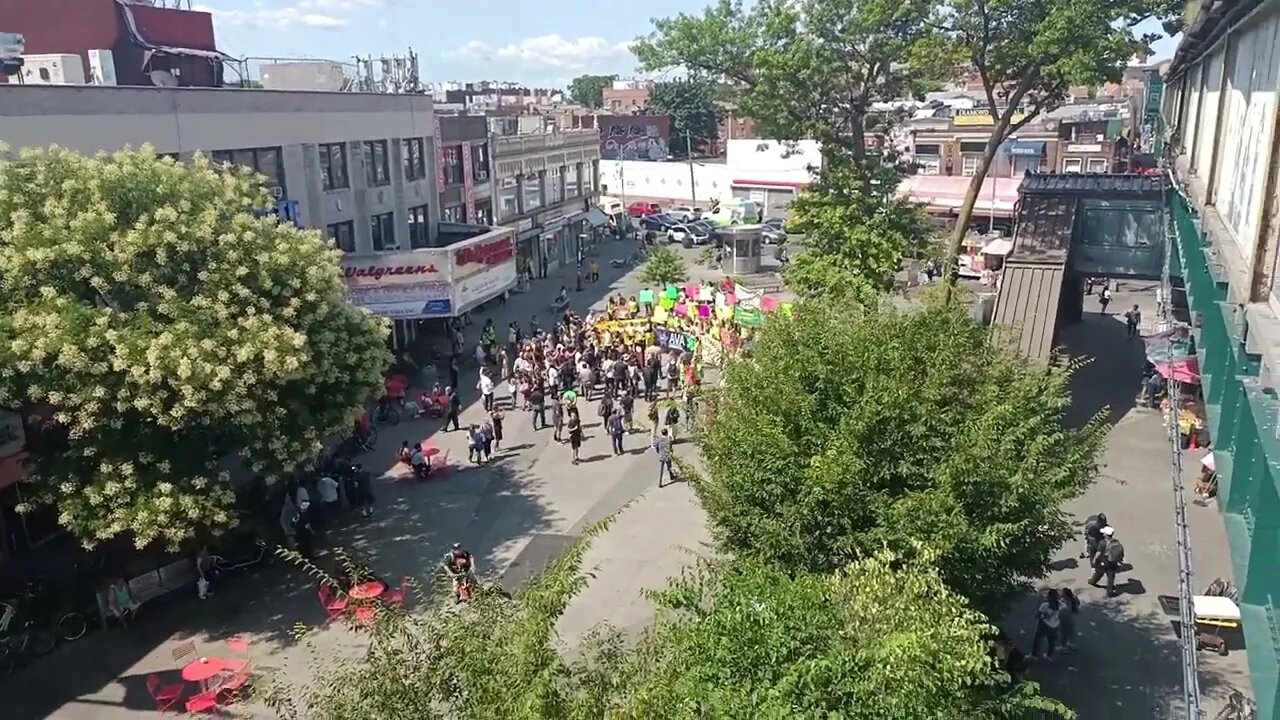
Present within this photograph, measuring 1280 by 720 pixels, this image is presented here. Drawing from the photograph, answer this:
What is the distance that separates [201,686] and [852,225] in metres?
19.5

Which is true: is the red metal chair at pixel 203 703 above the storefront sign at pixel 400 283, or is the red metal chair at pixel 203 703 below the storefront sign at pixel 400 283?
below

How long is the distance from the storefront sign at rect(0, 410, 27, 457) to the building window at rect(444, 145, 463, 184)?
22545mm

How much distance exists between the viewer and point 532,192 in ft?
152

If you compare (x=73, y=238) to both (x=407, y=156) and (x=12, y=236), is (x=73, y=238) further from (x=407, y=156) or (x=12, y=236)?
(x=407, y=156)

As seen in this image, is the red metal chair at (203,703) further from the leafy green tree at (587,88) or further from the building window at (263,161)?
the leafy green tree at (587,88)

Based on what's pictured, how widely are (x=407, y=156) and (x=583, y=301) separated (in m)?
11.2

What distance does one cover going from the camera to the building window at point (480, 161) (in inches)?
1589

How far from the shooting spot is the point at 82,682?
14461mm

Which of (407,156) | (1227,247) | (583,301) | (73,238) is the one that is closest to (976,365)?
(1227,247)

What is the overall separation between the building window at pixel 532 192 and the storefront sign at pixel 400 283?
1757 cm

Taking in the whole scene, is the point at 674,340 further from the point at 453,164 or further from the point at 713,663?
the point at 713,663

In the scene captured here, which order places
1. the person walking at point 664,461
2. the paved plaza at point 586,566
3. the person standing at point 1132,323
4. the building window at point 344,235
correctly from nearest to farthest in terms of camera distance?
1. the paved plaza at point 586,566
2. the person walking at point 664,461
3. the building window at point 344,235
4. the person standing at point 1132,323

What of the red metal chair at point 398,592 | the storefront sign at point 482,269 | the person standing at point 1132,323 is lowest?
the red metal chair at point 398,592

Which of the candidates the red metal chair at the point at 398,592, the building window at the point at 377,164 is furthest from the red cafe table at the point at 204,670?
the building window at the point at 377,164
